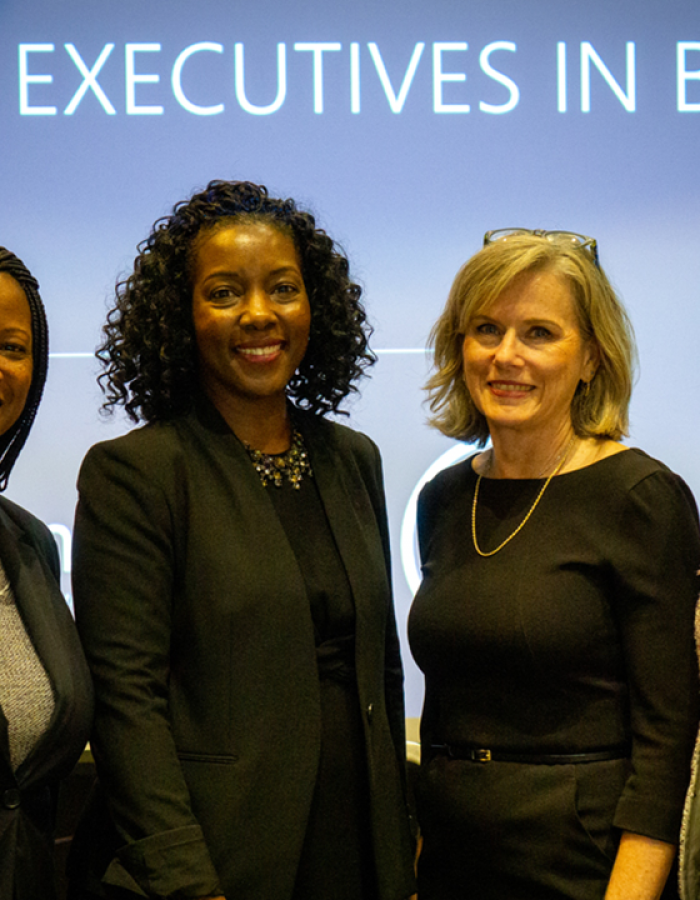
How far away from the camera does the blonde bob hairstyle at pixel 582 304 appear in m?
1.71

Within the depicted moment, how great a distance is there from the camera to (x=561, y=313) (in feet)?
5.58

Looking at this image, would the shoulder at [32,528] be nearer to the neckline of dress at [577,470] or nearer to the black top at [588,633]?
the black top at [588,633]

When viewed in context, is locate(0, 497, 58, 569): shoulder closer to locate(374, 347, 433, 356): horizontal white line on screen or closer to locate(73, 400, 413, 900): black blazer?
locate(73, 400, 413, 900): black blazer

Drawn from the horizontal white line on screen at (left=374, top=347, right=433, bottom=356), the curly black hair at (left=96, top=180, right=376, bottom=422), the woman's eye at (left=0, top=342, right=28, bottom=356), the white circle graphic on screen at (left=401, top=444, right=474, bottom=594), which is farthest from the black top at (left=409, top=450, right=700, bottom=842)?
the horizontal white line on screen at (left=374, top=347, right=433, bottom=356)

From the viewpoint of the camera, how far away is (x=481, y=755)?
64.0 inches

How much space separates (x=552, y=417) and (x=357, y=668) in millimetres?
526

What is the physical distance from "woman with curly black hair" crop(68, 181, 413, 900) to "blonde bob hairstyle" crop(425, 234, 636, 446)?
0.26 meters

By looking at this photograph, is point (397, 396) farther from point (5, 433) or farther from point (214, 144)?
point (5, 433)

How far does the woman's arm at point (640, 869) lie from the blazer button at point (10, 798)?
0.88 meters

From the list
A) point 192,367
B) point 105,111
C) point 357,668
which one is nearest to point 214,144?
point 105,111

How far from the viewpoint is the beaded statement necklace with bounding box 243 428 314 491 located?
174cm

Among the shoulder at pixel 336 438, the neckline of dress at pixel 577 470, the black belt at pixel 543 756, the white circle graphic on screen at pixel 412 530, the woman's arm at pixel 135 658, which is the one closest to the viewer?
the woman's arm at pixel 135 658

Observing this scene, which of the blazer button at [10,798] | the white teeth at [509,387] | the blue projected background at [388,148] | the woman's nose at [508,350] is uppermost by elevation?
the blue projected background at [388,148]

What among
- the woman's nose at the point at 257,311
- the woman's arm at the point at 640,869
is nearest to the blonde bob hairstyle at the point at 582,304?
the woman's nose at the point at 257,311
